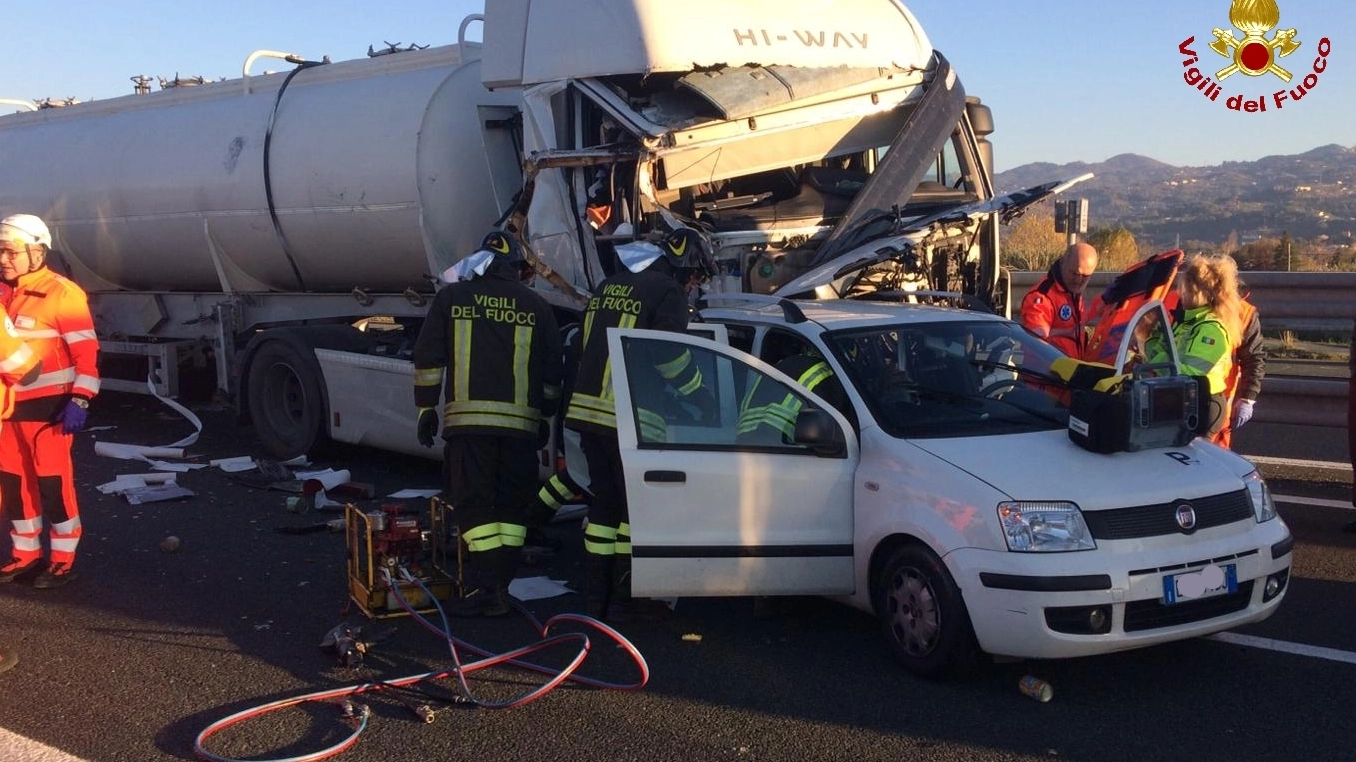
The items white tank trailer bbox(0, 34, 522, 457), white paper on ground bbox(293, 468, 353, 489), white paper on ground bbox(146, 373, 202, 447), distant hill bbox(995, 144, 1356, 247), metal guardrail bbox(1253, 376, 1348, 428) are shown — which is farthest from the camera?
distant hill bbox(995, 144, 1356, 247)

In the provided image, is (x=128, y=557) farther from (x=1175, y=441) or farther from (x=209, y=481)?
(x=1175, y=441)

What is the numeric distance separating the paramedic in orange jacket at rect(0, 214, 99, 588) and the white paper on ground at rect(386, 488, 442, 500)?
2418 millimetres

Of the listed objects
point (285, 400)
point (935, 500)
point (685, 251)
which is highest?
point (685, 251)

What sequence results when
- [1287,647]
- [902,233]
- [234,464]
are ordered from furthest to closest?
[234,464] → [902,233] → [1287,647]

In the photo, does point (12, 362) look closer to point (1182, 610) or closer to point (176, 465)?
point (176, 465)

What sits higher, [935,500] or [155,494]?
[935,500]

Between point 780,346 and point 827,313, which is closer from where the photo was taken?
point 780,346

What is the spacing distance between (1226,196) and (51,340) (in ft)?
318

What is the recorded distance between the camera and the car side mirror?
499 centimetres

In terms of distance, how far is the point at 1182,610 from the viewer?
4551mm

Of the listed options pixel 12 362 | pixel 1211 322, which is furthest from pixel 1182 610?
pixel 12 362

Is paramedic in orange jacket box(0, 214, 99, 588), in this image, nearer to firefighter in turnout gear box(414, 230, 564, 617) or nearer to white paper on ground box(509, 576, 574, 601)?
firefighter in turnout gear box(414, 230, 564, 617)

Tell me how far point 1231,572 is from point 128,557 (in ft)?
18.6

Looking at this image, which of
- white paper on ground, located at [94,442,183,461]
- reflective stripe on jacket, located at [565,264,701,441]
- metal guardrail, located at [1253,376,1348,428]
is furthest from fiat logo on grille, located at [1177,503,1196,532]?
white paper on ground, located at [94,442,183,461]
